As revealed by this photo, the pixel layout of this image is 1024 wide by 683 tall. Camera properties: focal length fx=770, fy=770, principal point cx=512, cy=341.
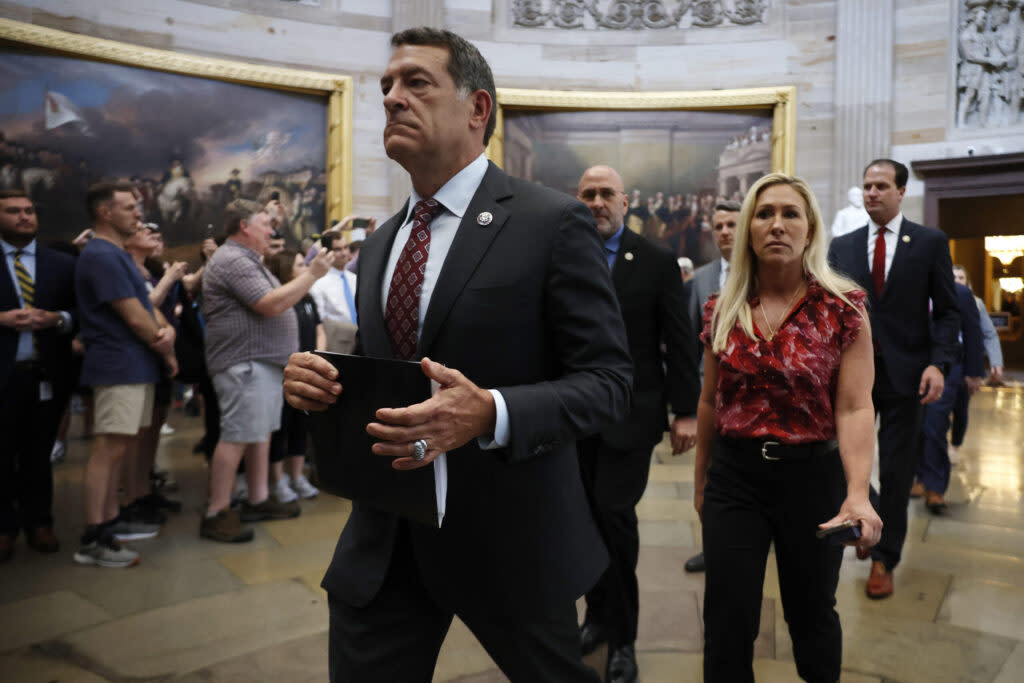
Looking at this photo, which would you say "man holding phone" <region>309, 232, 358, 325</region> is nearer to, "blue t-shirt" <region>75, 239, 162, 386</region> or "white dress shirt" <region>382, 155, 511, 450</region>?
"blue t-shirt" <region>75, 239, 162, 386</region>

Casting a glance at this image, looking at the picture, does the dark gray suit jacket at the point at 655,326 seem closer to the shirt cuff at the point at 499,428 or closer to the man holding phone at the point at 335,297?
the shirt cuff at the point at 499,428

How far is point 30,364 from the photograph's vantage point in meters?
4.46

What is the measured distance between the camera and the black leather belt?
2307mm

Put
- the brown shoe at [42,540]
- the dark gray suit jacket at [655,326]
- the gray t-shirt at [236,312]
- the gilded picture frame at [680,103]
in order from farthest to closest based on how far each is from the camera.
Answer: the gilded picture frame at [680,103] → the gray t-shirt at [236,312] → the brown shoe at [42,540] → the dark gray suit jacket at [655,326]

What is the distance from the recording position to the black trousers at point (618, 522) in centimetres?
300

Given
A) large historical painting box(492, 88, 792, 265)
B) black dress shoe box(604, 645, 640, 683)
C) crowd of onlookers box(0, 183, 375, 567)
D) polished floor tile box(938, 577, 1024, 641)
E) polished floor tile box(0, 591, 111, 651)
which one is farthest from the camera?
large historical painting box(492, 88, 792, 265)

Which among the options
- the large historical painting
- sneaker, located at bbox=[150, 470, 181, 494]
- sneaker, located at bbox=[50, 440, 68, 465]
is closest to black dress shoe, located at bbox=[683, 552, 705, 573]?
sneaker, located at bbox=[150, 470, 181, 494]

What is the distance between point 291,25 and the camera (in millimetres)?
10602

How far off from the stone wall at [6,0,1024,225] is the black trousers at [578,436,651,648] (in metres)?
8.65

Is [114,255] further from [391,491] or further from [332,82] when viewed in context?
[332,82]

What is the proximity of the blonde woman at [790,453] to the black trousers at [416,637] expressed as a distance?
2.62 feet

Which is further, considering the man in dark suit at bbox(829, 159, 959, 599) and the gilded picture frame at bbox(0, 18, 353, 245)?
the gilded picture frame at bbox(0, 18, 353, 245)

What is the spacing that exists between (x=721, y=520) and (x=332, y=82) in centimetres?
982

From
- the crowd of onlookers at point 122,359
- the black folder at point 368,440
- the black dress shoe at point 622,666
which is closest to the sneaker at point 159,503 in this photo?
the crowd of onlookers at point 122,359
